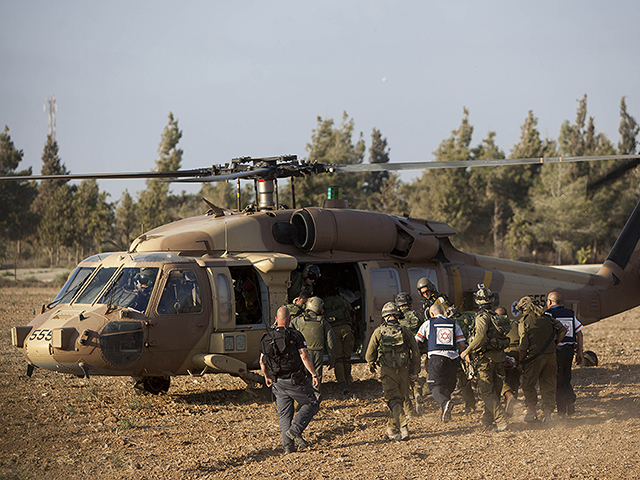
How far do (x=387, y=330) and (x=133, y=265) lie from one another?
12.6 ft

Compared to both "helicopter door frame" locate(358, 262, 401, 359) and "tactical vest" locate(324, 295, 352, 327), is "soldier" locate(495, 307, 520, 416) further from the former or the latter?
"tactical vest" locate(324, 295, 352, 327)

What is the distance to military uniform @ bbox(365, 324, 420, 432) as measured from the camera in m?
7.82

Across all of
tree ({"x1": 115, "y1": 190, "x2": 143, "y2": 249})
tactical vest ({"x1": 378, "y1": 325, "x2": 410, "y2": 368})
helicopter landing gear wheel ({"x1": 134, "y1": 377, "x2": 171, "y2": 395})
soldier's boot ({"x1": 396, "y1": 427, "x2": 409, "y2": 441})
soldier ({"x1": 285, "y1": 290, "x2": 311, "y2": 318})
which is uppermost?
tree ({"x1": 115, "y1": 190, "x2": 143, "y2": 249})

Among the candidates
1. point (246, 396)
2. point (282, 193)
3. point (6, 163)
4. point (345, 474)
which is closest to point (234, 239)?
point (246, 396)

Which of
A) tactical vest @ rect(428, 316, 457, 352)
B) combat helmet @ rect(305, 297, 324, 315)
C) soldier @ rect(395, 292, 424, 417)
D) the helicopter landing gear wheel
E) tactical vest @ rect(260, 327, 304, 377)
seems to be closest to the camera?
tactical vest @ rect(260, 327, 304, 377)

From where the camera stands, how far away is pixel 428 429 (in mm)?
8406

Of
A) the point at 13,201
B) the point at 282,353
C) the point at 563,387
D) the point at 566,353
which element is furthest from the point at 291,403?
the point at 13,201

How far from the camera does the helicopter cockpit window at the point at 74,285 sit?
9656mm

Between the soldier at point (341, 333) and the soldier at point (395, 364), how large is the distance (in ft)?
8.59

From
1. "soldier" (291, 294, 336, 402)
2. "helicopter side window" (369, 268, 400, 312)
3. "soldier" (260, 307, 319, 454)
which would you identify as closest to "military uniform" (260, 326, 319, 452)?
"soldier" (260, 307, 319, 454)

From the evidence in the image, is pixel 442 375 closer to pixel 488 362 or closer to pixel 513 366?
pixel 488 362

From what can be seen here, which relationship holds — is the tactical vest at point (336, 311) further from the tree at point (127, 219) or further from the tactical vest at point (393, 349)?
the tree at point (127, 219)

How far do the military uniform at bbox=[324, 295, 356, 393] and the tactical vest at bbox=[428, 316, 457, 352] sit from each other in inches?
92.6

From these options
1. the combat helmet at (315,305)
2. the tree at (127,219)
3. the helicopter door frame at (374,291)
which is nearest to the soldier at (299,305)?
the combat helmet at (315,305)
